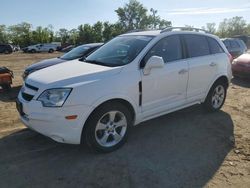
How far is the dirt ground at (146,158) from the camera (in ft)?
11.0

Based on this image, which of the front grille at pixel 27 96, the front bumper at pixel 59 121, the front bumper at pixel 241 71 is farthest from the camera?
the front bumper at pixel 241 71

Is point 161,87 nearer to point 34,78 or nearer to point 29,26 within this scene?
point 34,78

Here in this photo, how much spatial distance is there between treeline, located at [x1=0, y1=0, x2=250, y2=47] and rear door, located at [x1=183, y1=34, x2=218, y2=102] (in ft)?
110

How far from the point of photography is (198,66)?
511 centimetres

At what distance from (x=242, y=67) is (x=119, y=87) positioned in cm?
733

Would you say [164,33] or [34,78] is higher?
[164,33]

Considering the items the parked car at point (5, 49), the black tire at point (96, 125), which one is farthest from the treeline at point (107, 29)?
the black tire at point (96, 125)

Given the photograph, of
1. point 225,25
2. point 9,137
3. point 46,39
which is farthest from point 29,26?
point 9,137

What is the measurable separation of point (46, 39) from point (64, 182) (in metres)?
64.6

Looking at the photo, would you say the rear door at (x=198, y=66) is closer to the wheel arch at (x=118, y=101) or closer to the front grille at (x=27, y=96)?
the wheel arch at (x=118, y=101)

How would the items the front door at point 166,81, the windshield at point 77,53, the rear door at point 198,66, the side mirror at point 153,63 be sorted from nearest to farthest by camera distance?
the side mirror at point 153,63, the front door at point 166,81, the rear door at point 198,66, the windshield at point 77,53

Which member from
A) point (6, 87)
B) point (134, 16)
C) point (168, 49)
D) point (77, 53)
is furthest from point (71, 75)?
point (134, 16)

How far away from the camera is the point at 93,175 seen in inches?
136

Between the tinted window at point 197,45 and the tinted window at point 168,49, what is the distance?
0.29 meters
